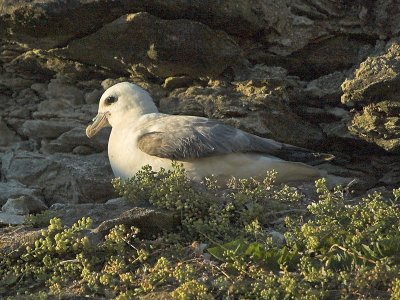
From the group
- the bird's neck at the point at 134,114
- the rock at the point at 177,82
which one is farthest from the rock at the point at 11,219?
the rock at the point at 177,82

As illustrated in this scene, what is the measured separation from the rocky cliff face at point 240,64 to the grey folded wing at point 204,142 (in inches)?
21.2

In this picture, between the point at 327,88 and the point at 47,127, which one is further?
the point at 47,127

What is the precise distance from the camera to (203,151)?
23.5 feet

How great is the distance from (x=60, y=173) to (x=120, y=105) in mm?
768

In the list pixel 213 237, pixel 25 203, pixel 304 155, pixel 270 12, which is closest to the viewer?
pixel 213 237

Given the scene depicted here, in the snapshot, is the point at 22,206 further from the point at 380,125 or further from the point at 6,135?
the point at 380,125

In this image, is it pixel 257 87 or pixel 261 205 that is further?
pixel 257 87

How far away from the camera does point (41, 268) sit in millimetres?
5320

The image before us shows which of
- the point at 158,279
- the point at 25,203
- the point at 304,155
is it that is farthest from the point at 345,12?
the point at 158,279

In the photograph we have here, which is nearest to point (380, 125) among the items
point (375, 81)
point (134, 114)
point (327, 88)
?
point (375, 81)

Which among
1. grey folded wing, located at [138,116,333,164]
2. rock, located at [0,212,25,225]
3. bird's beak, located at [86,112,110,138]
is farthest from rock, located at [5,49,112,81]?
rock, located at [0,212,25,225]

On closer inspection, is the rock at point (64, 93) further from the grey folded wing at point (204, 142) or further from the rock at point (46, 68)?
the grey folded wing at point (204, 142)

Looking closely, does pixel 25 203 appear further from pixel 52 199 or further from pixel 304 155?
pixel 304 155

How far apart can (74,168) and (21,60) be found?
49.9 inches
